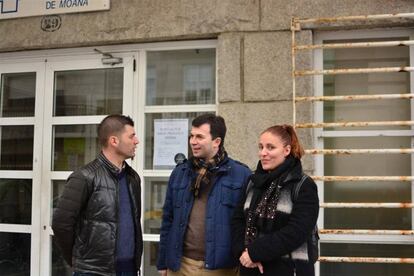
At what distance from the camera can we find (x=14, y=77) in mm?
5332

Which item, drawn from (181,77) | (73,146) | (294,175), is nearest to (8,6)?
(73,146)

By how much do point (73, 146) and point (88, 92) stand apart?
551 mm

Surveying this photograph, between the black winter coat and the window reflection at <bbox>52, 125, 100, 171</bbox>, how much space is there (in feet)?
8.94

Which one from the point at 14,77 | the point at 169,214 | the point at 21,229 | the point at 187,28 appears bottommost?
the point at 21,229

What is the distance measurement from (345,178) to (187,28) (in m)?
1.89

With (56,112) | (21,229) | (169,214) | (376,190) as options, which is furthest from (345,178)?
(21,229)

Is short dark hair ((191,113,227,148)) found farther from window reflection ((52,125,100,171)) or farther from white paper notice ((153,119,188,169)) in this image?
window reflection ((52,125,100,171))

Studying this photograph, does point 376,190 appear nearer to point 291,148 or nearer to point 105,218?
point 291,148

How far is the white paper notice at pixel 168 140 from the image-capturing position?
478 cm

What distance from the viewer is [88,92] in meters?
5.12

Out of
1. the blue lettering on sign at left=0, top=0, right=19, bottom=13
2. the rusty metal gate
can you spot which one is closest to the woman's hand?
the rusty metal gate


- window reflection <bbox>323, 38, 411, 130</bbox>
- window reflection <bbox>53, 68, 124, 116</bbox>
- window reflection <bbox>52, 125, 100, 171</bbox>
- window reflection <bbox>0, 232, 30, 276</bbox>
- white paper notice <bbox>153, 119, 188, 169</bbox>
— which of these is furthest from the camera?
window reflection <bbox>0, 232, 30, 276</bbox>

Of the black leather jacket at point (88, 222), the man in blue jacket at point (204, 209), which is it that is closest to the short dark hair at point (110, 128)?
the black leather jacket at point (88, 222)

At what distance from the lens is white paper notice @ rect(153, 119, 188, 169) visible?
15.7ft
